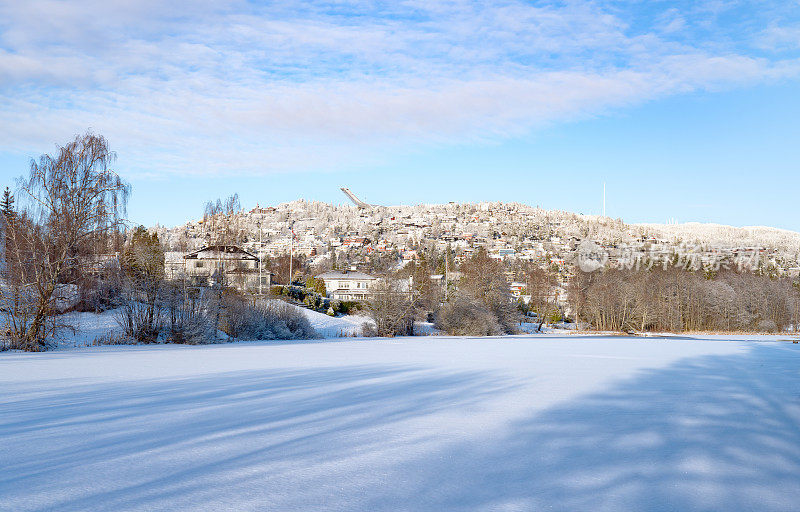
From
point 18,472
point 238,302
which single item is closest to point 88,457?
point 18,472

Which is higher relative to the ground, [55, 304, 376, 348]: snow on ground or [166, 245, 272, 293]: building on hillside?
[166, 245, 272, 293]: building on hillside

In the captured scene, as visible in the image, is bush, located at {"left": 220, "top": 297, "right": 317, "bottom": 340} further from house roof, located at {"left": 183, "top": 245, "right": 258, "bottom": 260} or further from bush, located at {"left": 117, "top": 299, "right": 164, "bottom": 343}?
house roof, located at {"left": 183, "top": 245, "right": 258, "bottom": 260}

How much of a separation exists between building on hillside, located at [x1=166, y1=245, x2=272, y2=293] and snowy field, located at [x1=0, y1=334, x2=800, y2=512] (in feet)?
50.3

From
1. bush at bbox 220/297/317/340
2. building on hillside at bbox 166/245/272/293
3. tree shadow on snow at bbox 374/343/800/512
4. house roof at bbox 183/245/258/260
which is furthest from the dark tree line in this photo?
tree shadow on snow at bbox 374/343/800/512

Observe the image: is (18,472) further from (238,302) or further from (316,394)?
(238,302)

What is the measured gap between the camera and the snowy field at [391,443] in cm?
371

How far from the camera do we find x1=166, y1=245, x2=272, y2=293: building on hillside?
26.3m

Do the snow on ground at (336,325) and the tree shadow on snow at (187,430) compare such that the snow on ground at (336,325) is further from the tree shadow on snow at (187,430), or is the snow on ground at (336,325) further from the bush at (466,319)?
the tree shadow on snow at (187,430)

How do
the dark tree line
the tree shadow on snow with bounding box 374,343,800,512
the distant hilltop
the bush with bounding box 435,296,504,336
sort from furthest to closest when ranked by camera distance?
the distant hilltop → the dark tree line → the bush with bounding box 435,296,504,336 → the tree shadow on snow with bounding box 374,343,800,512

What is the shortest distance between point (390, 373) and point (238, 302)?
13.8 metres

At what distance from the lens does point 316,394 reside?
25.5 feet

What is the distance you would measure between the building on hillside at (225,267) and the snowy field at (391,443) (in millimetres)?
15340

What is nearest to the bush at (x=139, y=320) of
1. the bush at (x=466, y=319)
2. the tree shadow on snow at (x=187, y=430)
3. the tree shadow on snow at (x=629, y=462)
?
the tree shadow on snow at (x=187, y=430)

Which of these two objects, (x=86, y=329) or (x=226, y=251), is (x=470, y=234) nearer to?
(x=226, y=251)
